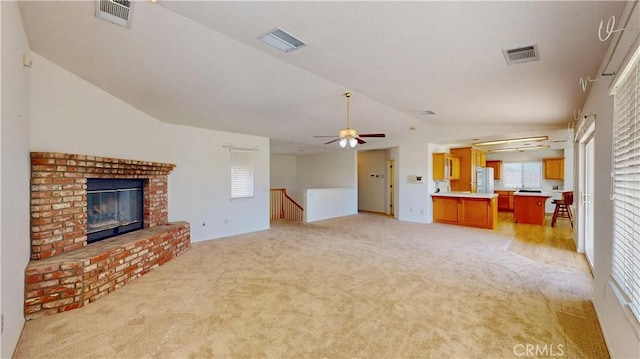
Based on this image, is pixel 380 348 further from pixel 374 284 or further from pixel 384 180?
pixel 384 180

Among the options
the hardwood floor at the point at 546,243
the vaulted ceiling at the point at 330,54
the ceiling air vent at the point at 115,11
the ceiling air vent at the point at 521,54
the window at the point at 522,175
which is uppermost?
the ceiling air vent at the point at 115,11

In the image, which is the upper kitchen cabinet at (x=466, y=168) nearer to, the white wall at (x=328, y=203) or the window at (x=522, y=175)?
the window at (x=522, y=175)

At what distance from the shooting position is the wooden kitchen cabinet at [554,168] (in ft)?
29.7

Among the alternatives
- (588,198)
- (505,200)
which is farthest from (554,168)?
(588,198)

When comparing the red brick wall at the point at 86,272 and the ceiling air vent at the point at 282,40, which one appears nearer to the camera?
the ceiling air vent at the point at 282,40

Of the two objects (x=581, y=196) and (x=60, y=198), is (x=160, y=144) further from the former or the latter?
(x=581, y=196)

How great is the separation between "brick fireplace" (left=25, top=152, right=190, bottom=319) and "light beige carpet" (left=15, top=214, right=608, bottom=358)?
6.2 inches

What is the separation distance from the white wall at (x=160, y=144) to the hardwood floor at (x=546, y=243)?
578 cm

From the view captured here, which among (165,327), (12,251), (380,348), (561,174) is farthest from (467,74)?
(561,174)

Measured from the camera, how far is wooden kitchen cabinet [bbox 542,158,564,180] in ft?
29.7

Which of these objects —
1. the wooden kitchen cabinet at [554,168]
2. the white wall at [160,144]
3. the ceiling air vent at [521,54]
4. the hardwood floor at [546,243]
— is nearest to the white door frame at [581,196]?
the hardwood floor at [546,243]

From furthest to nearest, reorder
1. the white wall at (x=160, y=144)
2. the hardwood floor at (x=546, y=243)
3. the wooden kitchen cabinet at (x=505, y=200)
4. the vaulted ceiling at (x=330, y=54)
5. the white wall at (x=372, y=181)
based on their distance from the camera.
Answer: the white wall at (x=372, y=181) → the wooden kitchen cabinet at (x=505, y=200) → the hardwood floor at (x=546, y=243) → the white wall at (x=160, y=144) → the vaulted ceiling at (x=330, y=54)

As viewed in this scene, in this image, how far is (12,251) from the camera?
7.06 feet

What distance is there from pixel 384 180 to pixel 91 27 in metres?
9.06
